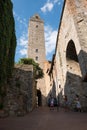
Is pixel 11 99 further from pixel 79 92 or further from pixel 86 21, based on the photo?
pixel 86 21

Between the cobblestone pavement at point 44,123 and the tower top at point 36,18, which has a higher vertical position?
the tower top at point 36,18

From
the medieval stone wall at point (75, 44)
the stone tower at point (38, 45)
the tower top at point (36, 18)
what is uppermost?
the tower top at point (36, 18)

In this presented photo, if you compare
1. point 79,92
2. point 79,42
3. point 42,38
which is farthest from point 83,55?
point 42,38

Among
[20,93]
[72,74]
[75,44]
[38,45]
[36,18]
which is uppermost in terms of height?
[36,18]

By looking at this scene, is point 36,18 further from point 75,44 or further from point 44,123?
point 44,123

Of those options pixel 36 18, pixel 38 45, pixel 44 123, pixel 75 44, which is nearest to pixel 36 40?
pixel 38 45

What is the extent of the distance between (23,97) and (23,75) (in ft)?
6.81

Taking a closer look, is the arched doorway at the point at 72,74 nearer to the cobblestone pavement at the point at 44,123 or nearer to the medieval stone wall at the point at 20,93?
the medieval stone wall at the point at 20,93

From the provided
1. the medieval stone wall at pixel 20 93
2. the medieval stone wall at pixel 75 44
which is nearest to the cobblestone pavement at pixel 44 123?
the medieval stone wall at pixel 20 93

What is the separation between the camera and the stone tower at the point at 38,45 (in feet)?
111

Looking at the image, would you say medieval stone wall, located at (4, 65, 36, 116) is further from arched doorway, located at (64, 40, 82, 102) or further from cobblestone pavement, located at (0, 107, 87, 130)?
arched doorway, located at (64, 40, 82, 102)

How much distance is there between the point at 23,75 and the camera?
13945mm

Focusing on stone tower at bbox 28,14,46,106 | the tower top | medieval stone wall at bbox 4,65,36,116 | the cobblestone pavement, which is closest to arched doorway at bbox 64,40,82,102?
medieval stone wall at bbox 4,65,36,116

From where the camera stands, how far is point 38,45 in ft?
129
